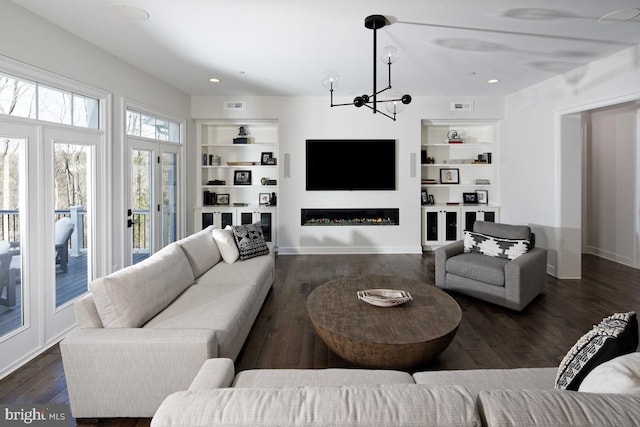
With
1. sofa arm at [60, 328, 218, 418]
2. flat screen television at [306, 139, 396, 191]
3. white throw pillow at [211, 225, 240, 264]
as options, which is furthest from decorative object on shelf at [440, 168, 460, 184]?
sofa arm at [60, 328, 218, 418]

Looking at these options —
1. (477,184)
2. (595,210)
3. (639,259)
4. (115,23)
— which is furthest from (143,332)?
(595,210)

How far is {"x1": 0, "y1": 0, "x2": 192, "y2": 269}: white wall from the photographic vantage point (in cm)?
267

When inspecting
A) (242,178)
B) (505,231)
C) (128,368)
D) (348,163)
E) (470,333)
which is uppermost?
(348,163)

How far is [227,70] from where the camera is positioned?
14.8ft

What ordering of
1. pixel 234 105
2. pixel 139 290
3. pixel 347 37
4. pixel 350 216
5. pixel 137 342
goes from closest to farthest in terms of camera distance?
1. pixel 137 342
2. pixel 139 290
3. pixel 347 37
4. pixel 234 105
5. pixel 350 216

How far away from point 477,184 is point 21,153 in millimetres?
6315

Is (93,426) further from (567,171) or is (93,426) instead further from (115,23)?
(567,171)

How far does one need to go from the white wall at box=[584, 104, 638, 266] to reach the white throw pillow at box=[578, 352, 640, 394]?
17.8ft

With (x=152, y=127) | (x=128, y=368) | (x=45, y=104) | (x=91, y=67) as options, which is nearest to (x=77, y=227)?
(x=45, y=104)

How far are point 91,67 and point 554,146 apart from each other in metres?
5.59

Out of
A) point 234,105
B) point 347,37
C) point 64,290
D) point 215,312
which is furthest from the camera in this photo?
point 234,105

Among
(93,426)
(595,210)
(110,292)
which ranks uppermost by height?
(595,210)

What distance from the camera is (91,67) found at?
3521 millimetres

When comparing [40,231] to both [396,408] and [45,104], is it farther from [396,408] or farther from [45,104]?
[396,408]
